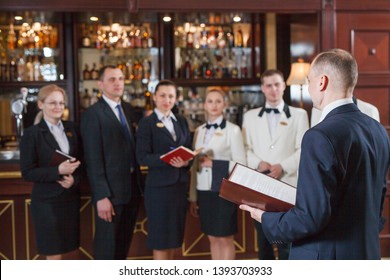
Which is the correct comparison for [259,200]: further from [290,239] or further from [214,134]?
[214,134]

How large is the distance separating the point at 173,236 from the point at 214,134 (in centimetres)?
70

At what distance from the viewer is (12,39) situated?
658 centimetres

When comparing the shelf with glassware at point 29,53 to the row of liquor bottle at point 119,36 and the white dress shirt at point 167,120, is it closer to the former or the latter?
the row of liquor bottle at point 119,36

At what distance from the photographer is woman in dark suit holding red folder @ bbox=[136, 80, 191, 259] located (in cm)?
375

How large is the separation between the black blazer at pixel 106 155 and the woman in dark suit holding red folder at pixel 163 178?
0.12 m

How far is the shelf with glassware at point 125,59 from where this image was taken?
21.7 ft

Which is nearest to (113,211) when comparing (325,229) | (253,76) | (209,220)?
(209,220)

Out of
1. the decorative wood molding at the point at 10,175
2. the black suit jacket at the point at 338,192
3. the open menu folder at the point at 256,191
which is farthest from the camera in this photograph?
the decorative wood molding at the point at 10,175

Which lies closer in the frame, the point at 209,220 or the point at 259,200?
the point at 259,200

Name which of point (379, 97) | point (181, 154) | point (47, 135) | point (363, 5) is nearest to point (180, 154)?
point (181, 154)

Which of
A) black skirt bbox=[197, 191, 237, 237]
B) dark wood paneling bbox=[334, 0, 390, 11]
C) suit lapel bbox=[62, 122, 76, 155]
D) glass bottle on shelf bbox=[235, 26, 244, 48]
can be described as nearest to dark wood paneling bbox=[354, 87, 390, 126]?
dark wood paneling bbox=[334, 0, 390, 11]

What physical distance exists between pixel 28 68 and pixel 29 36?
1.16ft

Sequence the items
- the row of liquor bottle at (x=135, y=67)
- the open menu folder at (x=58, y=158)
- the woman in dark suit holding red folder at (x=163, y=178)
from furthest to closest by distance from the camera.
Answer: the row of liquor bottle at (x=135, y=67), the woman in dark suit holding red folder at (x=163, y=178), the open menu folder at (x=58, y=158)

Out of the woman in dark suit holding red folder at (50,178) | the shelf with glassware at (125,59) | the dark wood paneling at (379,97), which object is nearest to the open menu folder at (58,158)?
the woman in dark suit holding red folder at (50,178)
